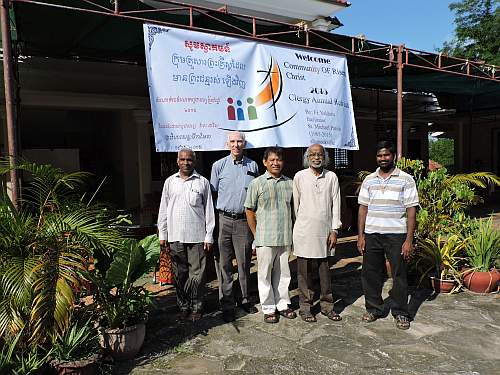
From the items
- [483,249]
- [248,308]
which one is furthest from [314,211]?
[483,249]

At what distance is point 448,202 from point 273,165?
2597 millimetres

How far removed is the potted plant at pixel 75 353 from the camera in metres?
3.00

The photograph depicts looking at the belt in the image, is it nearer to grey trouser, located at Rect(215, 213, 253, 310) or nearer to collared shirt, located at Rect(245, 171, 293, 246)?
grey trouser, located at Rect(215, 213, 253, 310)

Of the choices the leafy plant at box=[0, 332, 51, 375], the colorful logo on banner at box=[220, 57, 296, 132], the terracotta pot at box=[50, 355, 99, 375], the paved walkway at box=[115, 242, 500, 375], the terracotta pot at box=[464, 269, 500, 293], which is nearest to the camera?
the leafy plant at box=[0, 332, 51, 375]

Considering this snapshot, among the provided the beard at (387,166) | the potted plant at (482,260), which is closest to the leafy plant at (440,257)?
the potted plant at (482,260)

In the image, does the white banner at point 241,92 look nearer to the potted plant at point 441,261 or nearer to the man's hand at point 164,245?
the man's hand at point 164,245

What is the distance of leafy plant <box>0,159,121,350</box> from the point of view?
9.66 ft

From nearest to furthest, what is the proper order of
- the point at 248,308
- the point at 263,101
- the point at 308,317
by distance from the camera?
1. the point at 308,317
2. the point at 248,308
3. the point at 263,101

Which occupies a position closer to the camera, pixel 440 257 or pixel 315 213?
pixel 315 213

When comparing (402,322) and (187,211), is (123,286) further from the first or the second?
(402,322)

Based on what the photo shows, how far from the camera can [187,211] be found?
13.3ft

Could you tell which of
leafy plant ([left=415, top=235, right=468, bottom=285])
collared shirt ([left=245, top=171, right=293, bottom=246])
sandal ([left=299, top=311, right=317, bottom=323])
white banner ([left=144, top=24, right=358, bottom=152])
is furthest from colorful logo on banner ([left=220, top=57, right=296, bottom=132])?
leafy plant ([left=415, top=235, right=468, bottom=285])

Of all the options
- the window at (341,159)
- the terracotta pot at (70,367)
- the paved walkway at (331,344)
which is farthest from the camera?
the window at (341,159)

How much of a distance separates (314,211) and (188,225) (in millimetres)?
1178
